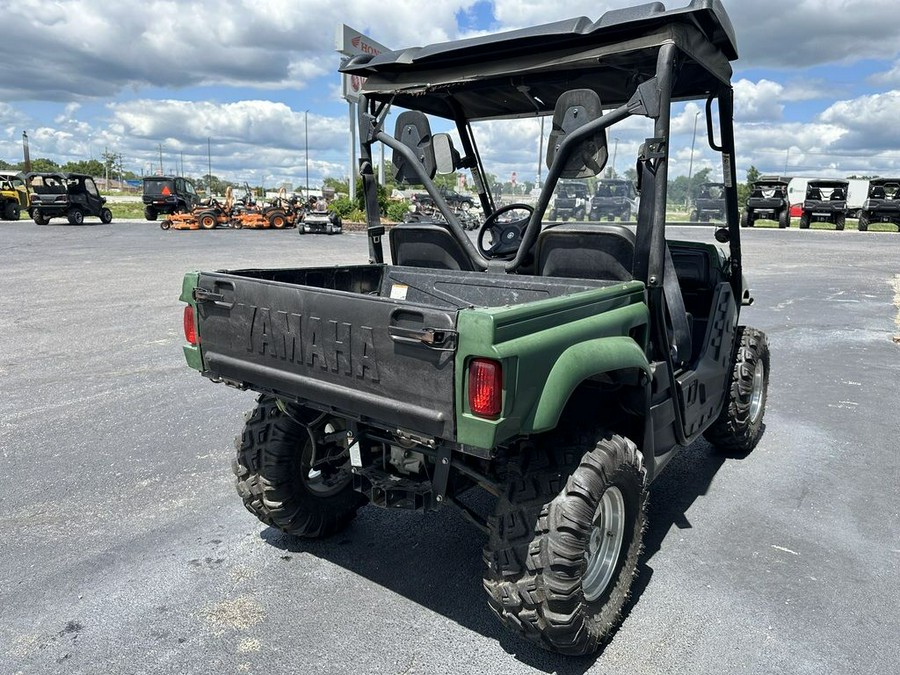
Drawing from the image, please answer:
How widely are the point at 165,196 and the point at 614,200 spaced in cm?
3528

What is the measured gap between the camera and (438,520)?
3.80m

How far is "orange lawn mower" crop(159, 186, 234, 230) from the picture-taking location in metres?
28.7

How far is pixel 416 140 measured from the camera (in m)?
3.67

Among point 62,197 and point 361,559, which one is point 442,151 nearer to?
point 361,559

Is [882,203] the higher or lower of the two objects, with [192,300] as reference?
higher

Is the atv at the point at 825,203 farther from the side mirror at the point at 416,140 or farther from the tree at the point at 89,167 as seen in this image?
the tree at the point at 89,167

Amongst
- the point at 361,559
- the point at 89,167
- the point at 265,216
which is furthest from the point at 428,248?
the point at 89,167

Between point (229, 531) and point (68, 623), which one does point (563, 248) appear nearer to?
point (229, 531)

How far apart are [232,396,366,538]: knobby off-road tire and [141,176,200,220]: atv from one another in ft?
113

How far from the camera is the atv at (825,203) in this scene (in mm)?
31406

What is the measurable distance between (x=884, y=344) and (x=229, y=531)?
8.15 m

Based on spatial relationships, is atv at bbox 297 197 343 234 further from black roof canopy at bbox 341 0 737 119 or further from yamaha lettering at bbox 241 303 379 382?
yamaha lettering at bbox 241 303 379 382

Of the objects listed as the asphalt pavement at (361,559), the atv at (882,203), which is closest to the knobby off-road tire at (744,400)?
the asphalt pavement at (361,559)

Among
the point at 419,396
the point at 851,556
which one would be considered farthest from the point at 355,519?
the point at 851,556
